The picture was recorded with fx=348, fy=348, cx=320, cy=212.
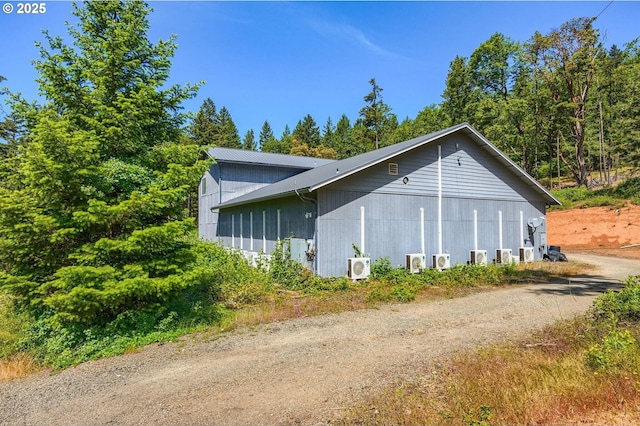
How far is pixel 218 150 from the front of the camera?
2294 centimetres

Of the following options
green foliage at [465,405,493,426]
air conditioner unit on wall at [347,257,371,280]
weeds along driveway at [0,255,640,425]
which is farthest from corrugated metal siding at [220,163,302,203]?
green foliage at [465,405,493,426]

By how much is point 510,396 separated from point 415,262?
8.64 metres

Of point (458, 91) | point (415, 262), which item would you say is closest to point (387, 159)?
point (415, 262)

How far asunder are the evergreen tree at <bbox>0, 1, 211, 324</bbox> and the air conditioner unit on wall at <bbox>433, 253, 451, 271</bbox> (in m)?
8.85

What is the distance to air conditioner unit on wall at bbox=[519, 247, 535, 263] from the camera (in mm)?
14984

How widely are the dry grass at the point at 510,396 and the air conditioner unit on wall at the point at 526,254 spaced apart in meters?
11.7

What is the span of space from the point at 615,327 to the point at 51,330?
9.03m

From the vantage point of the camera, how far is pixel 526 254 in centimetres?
1504

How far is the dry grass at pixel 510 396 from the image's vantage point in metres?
3.10

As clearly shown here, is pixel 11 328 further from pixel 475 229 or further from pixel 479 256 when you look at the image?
pixel 475 229

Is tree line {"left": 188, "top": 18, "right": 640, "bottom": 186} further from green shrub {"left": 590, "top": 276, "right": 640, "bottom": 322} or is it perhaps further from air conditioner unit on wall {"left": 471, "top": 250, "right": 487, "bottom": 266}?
green shrub {"left": 590, "top": 276, "right": 640, "bottom": 322}

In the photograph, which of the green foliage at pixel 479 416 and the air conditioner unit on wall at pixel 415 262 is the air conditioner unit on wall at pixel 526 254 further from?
the green foliage at pixel 479 416

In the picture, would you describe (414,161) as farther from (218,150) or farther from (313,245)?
(218,150)

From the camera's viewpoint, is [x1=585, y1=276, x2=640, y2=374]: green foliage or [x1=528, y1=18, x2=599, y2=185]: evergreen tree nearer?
[x1=585, y1=276, x2=640, y2=374]: green foliage
